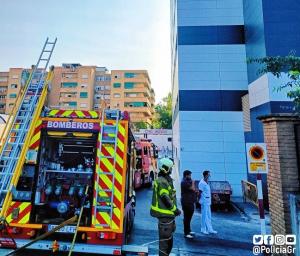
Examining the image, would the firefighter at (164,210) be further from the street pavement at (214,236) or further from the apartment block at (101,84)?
the apartment block at (101,84)

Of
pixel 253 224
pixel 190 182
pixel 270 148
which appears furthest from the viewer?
pixel 253 224

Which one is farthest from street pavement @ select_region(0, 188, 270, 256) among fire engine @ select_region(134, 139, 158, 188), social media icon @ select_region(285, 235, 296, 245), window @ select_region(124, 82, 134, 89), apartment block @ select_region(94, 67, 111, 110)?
apartment block @ select_region(94, 67, 111, 110)

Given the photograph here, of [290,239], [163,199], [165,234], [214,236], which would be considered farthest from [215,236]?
[163,199]

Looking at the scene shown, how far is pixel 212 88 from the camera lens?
1448 centimetres

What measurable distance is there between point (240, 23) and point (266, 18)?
367 centimetres

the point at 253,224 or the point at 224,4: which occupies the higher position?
the point at 224,4

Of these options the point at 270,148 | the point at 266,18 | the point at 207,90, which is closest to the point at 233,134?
the point at 207,90

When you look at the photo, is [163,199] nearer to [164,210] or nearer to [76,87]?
[164,210]

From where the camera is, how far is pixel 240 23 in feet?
48.7

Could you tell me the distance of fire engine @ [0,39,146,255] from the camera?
14.4 feet

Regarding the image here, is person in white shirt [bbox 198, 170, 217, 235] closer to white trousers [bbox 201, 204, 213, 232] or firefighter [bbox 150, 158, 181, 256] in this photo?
white trousers [bbox 201, 204, 213, 232]

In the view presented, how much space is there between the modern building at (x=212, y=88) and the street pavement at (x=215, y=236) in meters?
4.05

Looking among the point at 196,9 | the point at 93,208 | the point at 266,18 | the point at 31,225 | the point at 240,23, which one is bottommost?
the point at 31,225

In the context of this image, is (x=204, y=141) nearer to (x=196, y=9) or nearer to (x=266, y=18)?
(x=266, y=18)
